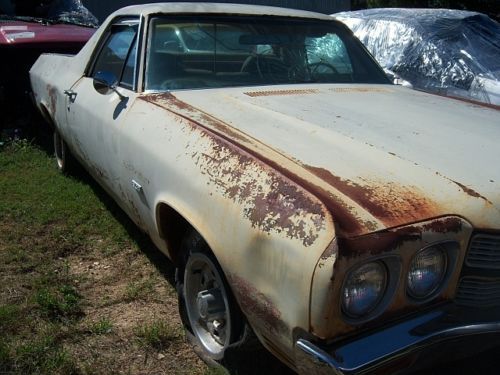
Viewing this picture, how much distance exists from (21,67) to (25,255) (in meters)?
3.86

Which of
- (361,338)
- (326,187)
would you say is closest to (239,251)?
(326,187)

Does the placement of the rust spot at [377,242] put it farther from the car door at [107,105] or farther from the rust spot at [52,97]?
the rust spot at [52,97]

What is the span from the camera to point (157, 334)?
267 cm

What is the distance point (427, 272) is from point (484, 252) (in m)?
0.23

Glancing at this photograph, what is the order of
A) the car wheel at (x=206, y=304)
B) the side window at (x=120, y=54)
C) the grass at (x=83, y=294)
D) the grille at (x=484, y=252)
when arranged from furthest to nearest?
1. the side window at (x=120, y=54)
2. the grass at (x=83, y=294)
3. the car wheel at (x=206, y=304)
4. the grille at (x=484, y=252)

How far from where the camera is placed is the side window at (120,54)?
3288 mm

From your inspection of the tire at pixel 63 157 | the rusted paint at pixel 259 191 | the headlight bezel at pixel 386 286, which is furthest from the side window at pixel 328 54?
the tire at pixel 63 157

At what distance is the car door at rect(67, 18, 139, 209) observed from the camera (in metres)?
3.07

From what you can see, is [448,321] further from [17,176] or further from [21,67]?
[21,67]

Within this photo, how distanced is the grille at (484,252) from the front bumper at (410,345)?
163 mm

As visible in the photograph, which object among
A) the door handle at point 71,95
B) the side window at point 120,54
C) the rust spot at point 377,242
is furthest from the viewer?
the door handle at point 71,95

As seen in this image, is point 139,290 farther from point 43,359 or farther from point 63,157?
point 63,157

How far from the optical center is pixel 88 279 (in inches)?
129

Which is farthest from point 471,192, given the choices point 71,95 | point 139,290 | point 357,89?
point 71,95
